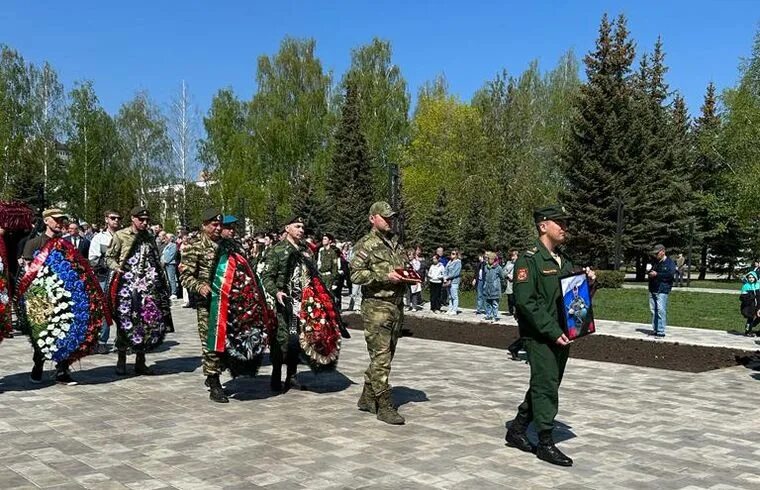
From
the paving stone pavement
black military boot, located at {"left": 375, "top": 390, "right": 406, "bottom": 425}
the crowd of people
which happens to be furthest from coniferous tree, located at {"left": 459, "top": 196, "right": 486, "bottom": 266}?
black military boot, located at {"left": 375, "top": 390, "right": 406, "bottom": 425}

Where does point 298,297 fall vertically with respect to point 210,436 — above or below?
above

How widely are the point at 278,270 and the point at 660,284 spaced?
944cm

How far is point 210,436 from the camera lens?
6.30 metres

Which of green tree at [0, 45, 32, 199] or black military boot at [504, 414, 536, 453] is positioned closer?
black military boot at [504, 414, 536, 453]

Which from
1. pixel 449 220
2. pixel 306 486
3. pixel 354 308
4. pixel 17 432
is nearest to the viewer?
pixel 306 486

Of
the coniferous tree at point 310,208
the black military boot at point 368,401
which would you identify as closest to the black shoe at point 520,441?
the black military boot at point 368,401

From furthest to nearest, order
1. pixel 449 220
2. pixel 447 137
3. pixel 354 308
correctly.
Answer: pixel 447 137
pixel 449 220
pixel 354 308

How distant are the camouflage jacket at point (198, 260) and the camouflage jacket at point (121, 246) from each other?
1.35 m

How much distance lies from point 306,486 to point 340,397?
3157 millimetres

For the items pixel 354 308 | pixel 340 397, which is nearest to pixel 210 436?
pixel 340 397

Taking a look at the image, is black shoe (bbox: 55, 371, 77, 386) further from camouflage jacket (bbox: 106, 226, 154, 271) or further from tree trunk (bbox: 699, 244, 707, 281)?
tree trunk (bbox: 699, 244, 707, 281)

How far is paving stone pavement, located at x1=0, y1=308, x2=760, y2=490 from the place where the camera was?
5.26 m

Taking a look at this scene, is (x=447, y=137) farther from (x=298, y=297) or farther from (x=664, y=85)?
(x=298, y=297)

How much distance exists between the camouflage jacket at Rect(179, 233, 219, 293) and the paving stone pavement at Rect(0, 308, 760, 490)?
4.31 feet
